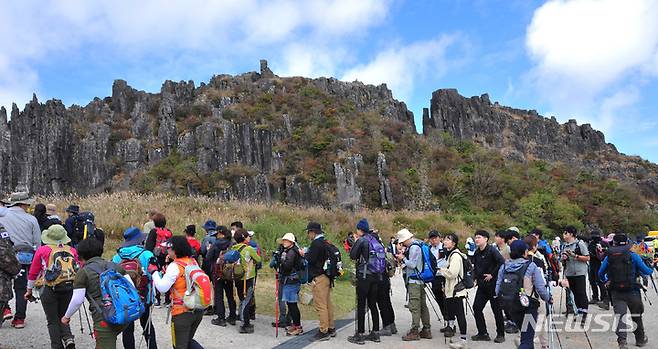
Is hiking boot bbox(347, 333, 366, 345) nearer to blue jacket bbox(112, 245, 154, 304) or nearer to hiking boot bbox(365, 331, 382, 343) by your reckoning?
hiking boot bbox(365, 331, 382, 343)

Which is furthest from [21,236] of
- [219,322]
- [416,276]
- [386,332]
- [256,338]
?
[416,276]

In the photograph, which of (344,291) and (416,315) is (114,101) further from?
(416,315)

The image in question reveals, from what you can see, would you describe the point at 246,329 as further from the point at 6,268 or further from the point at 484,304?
the point at 484,304

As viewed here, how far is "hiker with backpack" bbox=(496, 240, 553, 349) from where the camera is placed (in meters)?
6.23

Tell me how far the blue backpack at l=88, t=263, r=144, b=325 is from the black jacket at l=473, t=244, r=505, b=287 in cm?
561

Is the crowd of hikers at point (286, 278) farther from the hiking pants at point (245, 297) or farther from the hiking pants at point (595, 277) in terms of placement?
the hiking pants at point (595, 277)

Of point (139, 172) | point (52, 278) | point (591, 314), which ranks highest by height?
point (139, 172)

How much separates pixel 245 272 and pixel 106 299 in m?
3.58

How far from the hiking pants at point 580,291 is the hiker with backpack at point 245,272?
21.3 ft

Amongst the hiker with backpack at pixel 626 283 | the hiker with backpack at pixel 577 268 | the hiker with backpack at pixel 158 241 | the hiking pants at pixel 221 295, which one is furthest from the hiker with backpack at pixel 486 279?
the hiker with backpack at pixel 158 241

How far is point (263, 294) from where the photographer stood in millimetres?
11477

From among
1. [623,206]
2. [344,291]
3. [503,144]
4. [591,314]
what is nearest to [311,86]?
[503,144]

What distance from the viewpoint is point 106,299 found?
15.1ft

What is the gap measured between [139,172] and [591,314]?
40.0 meters
